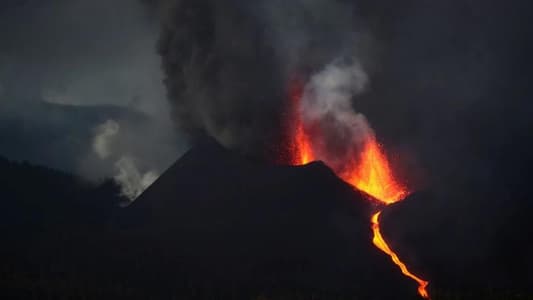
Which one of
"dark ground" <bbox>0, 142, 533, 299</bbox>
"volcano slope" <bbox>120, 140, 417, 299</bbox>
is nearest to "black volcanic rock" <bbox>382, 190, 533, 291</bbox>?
"dark ground" <bbox>0, 142, 533, 299</bbox>

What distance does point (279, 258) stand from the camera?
10556 cm

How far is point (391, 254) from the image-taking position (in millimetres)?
102562

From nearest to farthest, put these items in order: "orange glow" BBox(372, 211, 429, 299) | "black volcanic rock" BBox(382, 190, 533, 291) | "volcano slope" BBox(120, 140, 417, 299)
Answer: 1. "orange glow" BBox(372, 211, 429, 299)
2. "black volcanic rock" BBox(382, 190, 533, 291)
3. "volcano slope" BBox(120, 140, 417, 299)

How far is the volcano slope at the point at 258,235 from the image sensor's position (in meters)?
99.7

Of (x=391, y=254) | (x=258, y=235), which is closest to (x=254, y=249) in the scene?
(x=258, y=235)

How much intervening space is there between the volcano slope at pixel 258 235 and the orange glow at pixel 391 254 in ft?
3.81

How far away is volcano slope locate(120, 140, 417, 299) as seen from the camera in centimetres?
9969

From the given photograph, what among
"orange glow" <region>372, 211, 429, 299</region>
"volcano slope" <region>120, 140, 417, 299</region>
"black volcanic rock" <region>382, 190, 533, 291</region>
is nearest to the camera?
"orange glow" <region>372, 211, 429, 299</region>

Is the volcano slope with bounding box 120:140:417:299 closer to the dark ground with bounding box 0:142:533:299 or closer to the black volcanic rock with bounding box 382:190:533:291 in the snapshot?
the dark ground with bounding box 0:142:533:299

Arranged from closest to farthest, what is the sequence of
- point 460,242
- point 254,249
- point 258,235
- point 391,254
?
point 391,254, point 460,242, point 254,249, point 258,235

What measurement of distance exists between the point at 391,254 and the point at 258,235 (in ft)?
64.3

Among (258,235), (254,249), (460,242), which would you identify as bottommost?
(254,249)

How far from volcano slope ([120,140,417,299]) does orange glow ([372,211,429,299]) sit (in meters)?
1.16

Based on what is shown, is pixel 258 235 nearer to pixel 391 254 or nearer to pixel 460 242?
pixel 391 254
